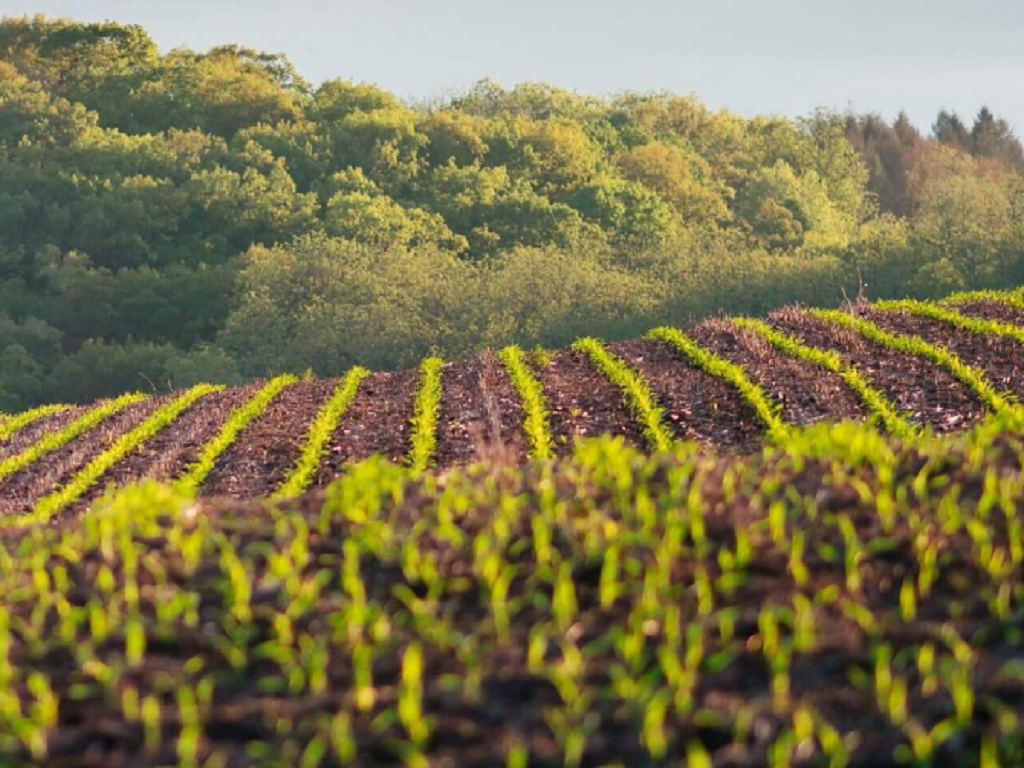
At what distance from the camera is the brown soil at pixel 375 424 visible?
16.0m

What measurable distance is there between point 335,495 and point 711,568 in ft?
7.08

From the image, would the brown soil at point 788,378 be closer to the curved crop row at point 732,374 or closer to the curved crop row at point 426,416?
the curved crop row at point 732,374

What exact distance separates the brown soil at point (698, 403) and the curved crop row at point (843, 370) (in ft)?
4.27

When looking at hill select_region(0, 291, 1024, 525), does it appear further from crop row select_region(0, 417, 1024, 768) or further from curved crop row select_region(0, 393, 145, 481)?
crop row select_region(0, 417, 1024, 768)

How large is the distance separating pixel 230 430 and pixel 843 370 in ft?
25.9

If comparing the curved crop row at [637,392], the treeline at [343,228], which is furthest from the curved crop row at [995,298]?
the treeline at [343,228]

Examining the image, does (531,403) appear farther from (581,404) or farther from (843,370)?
(843,370)

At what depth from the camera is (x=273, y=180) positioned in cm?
5397

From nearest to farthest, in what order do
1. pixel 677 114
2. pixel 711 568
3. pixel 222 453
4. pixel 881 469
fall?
pixel 711 568 < pixel 881 469 < pixel 222 453 < pixel 677 114

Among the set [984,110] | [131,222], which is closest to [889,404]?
[131,222]

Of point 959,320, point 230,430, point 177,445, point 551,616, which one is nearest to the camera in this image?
point 551,616

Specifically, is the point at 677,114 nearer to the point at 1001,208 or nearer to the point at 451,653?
the point at 1001,208

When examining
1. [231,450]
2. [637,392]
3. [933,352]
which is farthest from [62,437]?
[933,352]

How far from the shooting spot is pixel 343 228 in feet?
Result: 171
